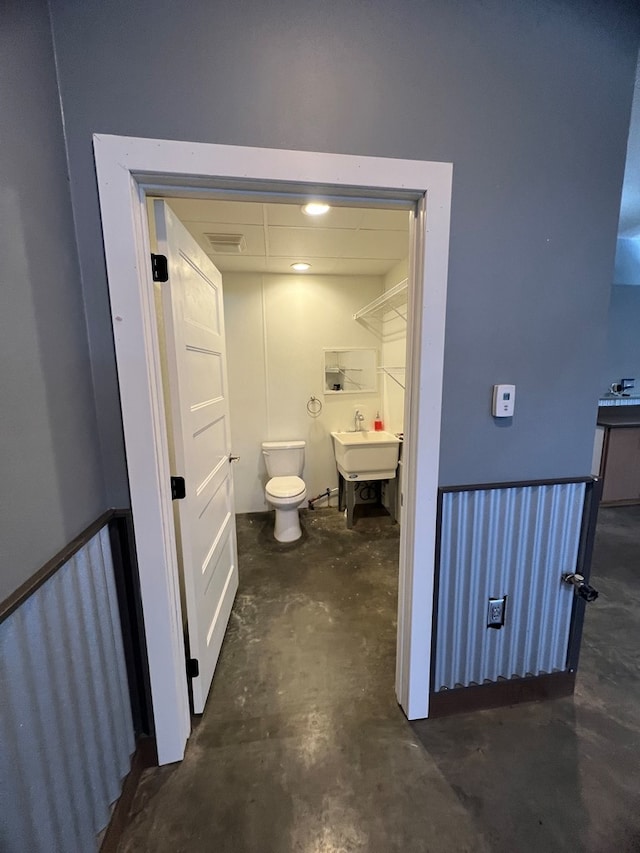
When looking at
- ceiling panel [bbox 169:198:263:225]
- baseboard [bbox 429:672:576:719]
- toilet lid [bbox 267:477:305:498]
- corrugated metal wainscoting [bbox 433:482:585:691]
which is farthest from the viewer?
toilet lid [bbox 267:477:305:498]

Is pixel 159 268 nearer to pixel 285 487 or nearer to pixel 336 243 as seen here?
pixel 336 243

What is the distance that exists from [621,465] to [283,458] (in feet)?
11.3

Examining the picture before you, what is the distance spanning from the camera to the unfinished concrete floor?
105cm

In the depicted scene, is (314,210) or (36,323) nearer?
(36,323)

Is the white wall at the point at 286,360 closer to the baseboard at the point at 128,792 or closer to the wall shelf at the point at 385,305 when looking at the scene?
the wall shelf at the point at 385,305

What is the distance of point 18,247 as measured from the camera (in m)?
0.75

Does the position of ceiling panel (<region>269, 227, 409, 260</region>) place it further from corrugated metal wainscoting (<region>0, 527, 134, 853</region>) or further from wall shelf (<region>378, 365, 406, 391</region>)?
corrugated metal wainscoting (<region>0, 527, 134, 853</region>)

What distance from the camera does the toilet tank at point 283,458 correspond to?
315 centimetres

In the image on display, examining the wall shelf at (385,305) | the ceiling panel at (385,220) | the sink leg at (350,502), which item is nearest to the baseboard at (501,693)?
the sink leg at (350,502)

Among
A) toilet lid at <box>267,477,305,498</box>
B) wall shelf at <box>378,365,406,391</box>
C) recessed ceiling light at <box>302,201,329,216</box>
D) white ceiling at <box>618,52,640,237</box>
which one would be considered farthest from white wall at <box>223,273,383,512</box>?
white ceiling at <box>618,52,640,237</box>

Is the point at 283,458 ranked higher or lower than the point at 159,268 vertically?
lower

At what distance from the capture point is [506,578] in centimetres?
139

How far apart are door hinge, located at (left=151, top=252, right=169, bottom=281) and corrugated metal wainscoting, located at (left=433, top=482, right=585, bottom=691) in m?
1.26

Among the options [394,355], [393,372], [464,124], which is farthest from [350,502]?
[464,124]
